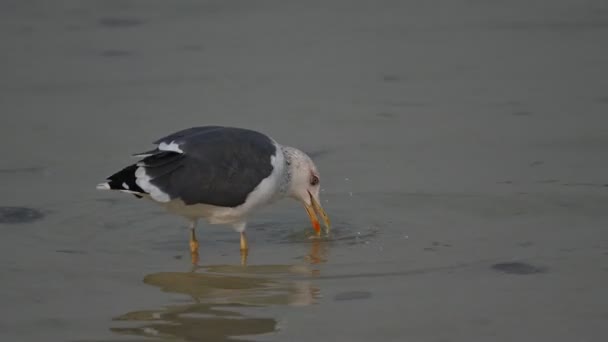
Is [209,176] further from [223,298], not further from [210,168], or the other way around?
[223,298]

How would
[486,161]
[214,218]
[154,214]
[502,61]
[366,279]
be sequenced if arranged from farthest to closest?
[502,61] < [486,161] < [154,214] < [214,218] < [366,279]

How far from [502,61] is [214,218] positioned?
14.4 ft

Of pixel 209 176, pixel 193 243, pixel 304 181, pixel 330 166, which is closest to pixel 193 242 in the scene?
pixel 193 243

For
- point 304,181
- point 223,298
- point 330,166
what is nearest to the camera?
point 223,298

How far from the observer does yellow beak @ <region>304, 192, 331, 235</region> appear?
762 centimetres

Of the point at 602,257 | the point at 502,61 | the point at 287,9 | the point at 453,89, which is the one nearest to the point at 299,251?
the point at 602,257

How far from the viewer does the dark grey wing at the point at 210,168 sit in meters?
7.00

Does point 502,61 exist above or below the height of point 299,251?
above

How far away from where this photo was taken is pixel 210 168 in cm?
709

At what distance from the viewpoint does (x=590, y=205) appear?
304 inches

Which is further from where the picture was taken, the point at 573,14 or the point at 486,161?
the point at 573,14

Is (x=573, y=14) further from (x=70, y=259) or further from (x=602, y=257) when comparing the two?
(x=70, y=259)

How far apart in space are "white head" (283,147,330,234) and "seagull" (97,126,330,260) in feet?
0.65

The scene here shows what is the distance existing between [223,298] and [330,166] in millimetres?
2624
